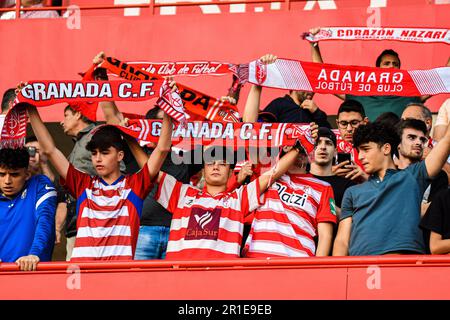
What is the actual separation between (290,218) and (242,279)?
2.31 ft

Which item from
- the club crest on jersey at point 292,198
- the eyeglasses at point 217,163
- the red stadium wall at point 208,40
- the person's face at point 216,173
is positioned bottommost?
the club crest on jersey at point 292,198

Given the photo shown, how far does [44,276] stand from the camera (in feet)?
32.5

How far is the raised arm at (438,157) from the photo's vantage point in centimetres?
951

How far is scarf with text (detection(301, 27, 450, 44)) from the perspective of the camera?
1204cm

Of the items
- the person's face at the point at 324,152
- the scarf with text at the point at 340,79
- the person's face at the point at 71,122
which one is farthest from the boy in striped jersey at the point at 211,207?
the person's face at the point at 71,122

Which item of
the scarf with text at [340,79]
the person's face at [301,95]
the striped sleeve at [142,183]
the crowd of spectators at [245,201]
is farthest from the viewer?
the person's face at [301,95]

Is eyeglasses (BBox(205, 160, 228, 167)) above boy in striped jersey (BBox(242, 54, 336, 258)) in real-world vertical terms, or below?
above

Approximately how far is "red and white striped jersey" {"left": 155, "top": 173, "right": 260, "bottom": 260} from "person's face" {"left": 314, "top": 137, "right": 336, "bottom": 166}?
0.65 meters

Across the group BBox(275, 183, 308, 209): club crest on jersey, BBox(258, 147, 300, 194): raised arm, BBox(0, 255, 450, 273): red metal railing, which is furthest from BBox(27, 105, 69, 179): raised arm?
BBox(275, 183, 308, 209): club crest on jersey

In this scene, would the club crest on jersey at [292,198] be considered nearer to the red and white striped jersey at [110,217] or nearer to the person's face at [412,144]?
the person's face at [412,144]

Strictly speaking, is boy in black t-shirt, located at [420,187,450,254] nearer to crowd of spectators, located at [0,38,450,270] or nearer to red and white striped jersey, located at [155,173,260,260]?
crowd of spectators, located at [0,38,450,270]

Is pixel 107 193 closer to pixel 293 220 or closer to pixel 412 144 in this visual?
pixel 293 220

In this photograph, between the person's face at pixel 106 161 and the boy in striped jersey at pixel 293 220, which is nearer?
the boy in striped jersey at pixel 293 220

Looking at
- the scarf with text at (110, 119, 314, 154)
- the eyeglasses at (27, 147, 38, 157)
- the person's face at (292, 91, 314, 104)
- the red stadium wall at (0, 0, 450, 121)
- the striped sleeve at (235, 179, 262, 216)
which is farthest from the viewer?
the red stadium wall at (0, 0, 450, 121)
